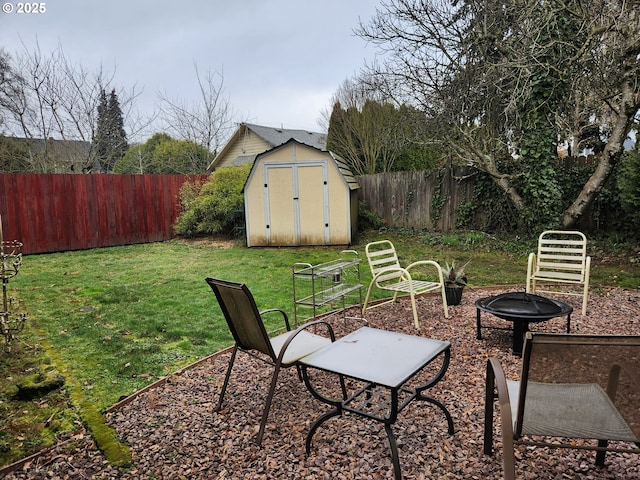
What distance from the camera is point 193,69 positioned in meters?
15.9

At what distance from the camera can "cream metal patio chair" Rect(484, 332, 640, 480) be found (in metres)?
1.50

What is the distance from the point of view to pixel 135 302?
201 inches

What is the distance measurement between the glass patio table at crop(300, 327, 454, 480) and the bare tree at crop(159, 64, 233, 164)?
16.0 m

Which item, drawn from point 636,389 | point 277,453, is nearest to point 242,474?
point 277,453

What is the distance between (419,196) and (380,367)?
9.21 m

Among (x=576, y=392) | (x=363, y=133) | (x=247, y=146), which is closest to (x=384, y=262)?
(x=576, y=392)

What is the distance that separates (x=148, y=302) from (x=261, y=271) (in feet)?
7.11

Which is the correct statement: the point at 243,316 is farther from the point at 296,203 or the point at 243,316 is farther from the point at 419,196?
the point at 419,196

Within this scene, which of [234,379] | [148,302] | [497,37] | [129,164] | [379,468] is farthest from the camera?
[129,164]

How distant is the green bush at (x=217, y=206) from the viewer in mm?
10531

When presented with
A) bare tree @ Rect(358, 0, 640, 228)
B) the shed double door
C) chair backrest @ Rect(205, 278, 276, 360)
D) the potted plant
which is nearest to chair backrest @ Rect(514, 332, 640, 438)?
chair backrest @ Rect(205, 278, 276, 360)

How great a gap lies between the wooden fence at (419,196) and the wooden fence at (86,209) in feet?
16.7

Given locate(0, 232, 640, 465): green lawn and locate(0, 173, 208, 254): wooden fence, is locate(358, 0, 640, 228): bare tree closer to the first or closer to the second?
locate(0, 232, 640, 465): green lawn

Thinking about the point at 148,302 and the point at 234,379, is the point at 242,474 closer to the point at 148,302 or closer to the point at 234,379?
the point at 234,379
